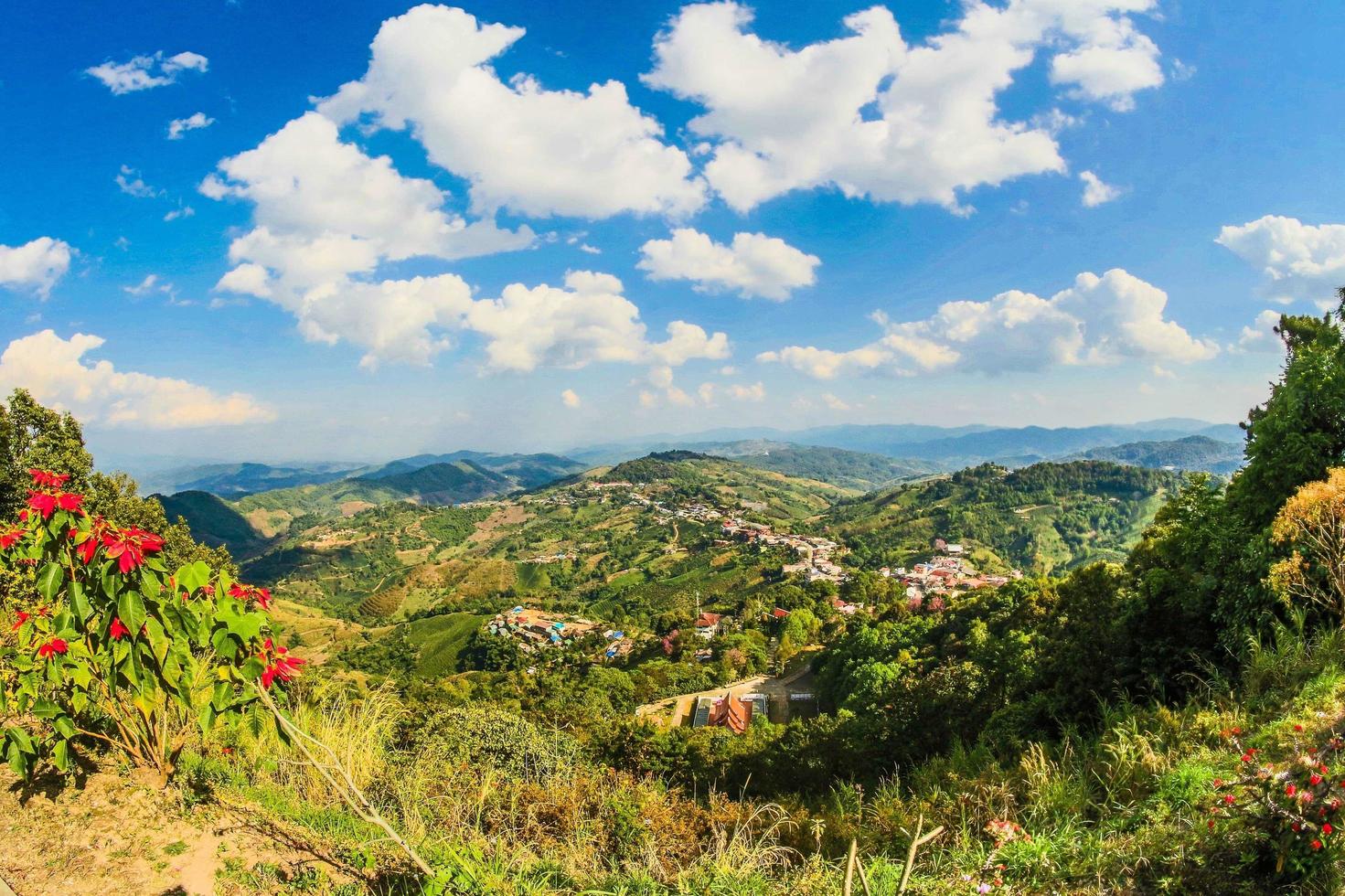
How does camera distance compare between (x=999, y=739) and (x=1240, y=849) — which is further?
(x=999, y=739)

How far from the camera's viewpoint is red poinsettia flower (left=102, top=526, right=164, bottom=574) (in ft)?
9.21

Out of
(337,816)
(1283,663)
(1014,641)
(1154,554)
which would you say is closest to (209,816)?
(337,816)

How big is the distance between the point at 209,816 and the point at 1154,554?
14.2 metres

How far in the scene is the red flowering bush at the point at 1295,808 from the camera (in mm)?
2438

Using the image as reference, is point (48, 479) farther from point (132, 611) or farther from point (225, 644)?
point (225, 644)

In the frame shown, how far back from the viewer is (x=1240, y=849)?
8.79ft

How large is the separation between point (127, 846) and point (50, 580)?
6.79ft

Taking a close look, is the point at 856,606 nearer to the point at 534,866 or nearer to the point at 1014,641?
the point at 1014,641

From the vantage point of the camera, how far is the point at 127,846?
3656 mm

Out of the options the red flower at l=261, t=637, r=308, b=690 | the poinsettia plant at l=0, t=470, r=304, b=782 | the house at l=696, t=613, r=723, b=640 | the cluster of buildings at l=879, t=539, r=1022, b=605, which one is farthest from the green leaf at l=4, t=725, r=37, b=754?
the cluster of buildings at l=879, t=539, r=1022, b=605

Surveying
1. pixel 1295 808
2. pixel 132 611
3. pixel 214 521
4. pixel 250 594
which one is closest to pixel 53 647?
pixel 132 611

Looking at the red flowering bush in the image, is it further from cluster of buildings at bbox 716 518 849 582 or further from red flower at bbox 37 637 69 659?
cluster of buildings at bbox 716 518 849 582

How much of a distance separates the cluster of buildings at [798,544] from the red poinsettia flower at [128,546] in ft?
250

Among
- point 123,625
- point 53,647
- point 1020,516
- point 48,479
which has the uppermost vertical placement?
point 48,479
